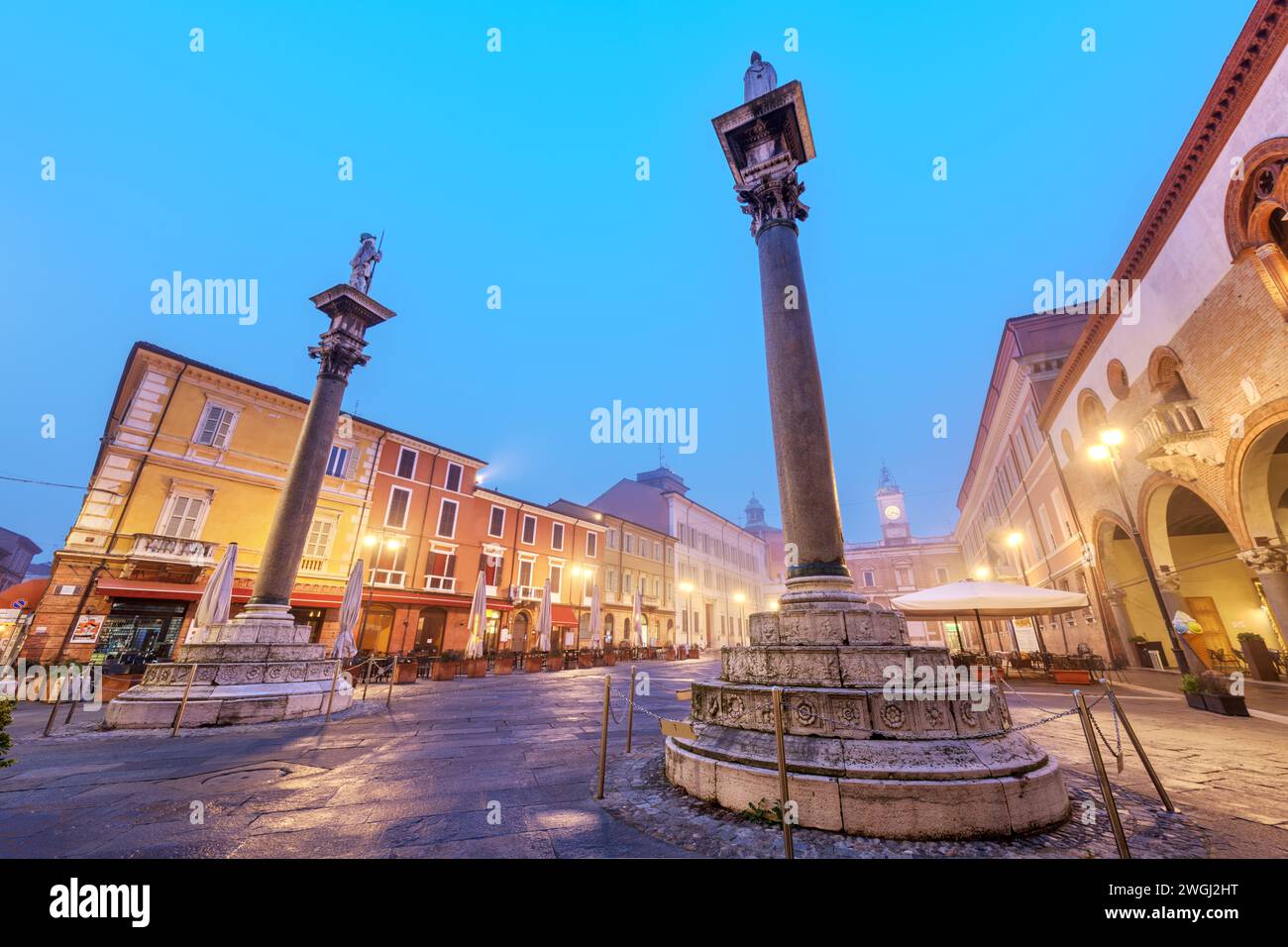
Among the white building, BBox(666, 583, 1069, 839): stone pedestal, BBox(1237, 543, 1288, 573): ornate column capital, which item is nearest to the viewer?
Result: BBox(666, 583, 1069, 839): stone pedestal

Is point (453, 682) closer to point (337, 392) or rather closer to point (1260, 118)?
point (337, 392)

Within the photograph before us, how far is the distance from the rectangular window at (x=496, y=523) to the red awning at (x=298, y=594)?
12.1 feet

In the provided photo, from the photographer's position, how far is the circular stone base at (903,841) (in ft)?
9.51

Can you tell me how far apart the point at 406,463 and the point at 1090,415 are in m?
27.6

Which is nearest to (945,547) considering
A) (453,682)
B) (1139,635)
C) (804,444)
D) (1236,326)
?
(1139,635)

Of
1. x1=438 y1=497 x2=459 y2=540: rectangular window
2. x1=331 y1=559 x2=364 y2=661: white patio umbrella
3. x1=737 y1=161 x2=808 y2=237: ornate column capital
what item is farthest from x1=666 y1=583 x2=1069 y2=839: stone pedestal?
x1=438 y1=497 x2=459 y2=540: rectangular window

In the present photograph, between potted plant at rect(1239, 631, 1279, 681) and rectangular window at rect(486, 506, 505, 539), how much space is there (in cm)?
2704

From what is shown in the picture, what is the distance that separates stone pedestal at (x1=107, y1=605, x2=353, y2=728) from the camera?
7.53m

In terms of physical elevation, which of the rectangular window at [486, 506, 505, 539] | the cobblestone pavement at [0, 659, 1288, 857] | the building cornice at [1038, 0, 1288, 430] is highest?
the building cornice at [1038, 0, 1288, 430]

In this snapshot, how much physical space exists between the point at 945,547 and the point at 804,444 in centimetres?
5114

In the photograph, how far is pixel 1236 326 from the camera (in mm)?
9531

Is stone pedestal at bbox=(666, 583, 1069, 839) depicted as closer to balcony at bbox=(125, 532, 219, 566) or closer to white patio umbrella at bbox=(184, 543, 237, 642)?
white patio umbrella at bbox=(184, 543, 237, 642)

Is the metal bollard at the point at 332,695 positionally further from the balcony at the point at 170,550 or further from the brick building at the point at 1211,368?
the brick building at the point at 1211,368

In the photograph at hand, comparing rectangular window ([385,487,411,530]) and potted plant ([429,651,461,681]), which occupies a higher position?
rectangular window ([385,487,411,530])
